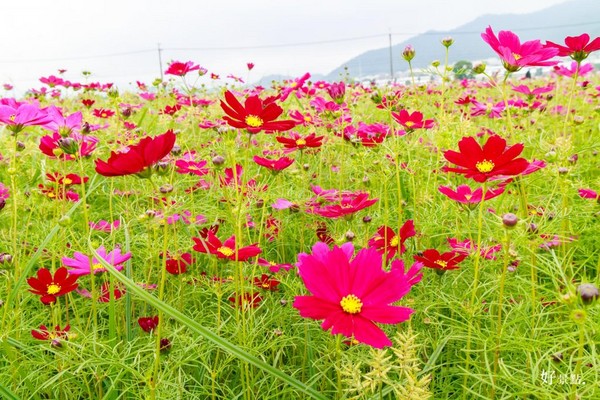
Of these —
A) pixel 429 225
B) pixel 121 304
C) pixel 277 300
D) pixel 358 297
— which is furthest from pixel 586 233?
pixel 121 304

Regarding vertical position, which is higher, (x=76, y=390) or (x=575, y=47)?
(x=575, y=47)

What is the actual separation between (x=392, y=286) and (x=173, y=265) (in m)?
0.52

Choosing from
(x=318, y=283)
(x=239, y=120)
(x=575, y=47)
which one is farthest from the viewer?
(x=575, y=47)

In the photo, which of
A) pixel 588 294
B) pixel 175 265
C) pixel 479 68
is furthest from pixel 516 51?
pixel 175 265

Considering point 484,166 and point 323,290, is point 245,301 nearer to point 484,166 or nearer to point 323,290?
point 323,290

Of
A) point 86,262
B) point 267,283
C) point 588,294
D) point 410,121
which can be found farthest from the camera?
point 410,121

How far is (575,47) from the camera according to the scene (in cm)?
92

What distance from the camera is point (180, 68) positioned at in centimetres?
161

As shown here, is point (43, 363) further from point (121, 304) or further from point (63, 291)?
point (121, 304)

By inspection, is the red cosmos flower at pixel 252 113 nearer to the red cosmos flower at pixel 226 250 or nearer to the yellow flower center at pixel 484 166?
the red cosmos flower at pixel 226 250

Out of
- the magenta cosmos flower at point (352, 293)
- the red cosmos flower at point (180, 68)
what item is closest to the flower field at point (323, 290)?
the magenta cosmos flower at point (352, 293)

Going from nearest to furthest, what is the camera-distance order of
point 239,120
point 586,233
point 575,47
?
point 239,120, point 575,47, point 586,233

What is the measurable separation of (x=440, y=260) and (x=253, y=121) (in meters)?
0.39

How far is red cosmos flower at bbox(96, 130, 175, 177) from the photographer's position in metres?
0.56
